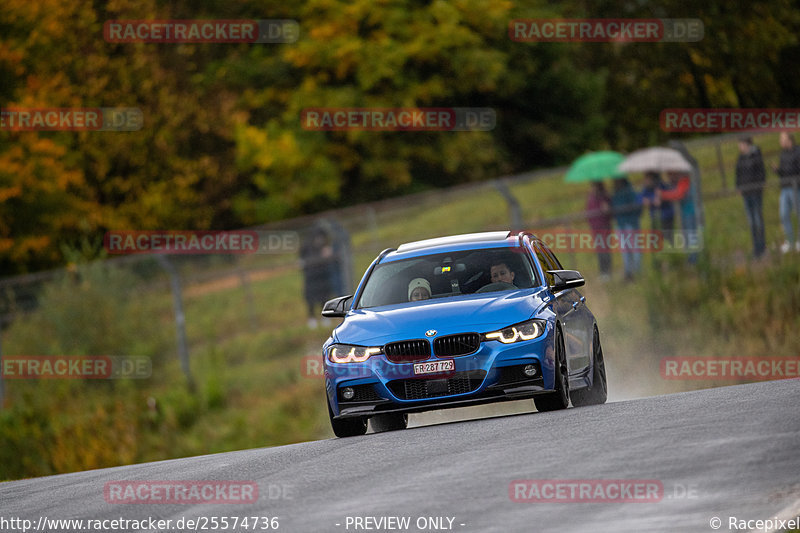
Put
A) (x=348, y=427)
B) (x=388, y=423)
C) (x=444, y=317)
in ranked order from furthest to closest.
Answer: (x=388, y=423), (x=348, y=427), (x=444, y=317)

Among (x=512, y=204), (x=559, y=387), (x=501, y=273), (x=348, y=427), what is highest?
(x=512, y=204)

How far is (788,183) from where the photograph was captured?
20.9m

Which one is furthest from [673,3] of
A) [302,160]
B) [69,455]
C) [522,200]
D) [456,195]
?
[69,455]

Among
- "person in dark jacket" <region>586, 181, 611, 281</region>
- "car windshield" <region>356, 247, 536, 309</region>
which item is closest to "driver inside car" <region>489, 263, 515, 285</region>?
"car windshield" <region>356, 247, 536, 309</region>

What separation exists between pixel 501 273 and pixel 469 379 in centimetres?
170

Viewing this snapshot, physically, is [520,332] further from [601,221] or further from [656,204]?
[601,221]

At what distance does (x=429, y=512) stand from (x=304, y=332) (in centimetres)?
1839

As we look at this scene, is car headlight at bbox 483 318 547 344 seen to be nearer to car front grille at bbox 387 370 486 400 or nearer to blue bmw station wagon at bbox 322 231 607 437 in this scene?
blue bmw station wagon at bbox 322 231 607 437

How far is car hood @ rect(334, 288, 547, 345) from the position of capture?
461 inches

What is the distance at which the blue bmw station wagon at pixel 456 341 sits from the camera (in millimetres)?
11625

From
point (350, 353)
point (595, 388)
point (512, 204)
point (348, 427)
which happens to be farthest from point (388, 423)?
point (512, 204)

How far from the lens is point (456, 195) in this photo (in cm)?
2453

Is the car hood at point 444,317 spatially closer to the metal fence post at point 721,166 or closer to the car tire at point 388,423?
the car tire at point 388,423

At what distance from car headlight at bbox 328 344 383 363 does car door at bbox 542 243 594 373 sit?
74.1 inches
